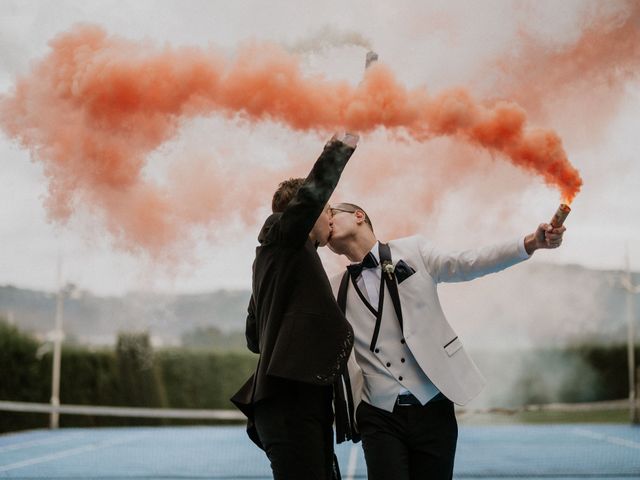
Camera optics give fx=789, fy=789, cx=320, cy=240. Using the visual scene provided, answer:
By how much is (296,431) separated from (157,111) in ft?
12.8

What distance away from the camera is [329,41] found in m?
6.99

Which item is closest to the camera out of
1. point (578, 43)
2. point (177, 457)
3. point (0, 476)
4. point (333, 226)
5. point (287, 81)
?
point (333, 226)

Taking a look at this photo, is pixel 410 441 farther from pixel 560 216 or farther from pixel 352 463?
pixel 352 463

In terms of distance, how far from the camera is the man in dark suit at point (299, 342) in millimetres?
3570

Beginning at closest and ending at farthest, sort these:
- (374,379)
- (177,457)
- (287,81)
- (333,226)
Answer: (374,379) → (333,226) → (287,81) → (177,457)

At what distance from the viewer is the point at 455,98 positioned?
224 inches

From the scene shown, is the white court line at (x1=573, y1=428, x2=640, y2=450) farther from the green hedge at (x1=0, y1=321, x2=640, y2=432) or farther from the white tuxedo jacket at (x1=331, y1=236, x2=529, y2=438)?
the white tuxedo jacket at (x1=331, y1=236, x2=529, y2=438)

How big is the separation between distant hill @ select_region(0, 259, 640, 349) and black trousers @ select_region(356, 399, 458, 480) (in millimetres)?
18429

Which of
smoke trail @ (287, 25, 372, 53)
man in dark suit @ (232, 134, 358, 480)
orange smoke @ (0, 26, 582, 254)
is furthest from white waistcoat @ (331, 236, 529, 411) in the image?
smoke trail @ (287, 25, 372, 53)

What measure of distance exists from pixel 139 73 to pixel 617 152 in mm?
5652

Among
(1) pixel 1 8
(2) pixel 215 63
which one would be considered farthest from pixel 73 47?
(1) pixel 1 8

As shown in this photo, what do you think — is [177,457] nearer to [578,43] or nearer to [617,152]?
[617,152]

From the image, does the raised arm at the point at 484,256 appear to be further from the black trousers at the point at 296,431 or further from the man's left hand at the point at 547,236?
the black trousers at the point at 296,431

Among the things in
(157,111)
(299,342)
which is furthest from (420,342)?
(157,111)
